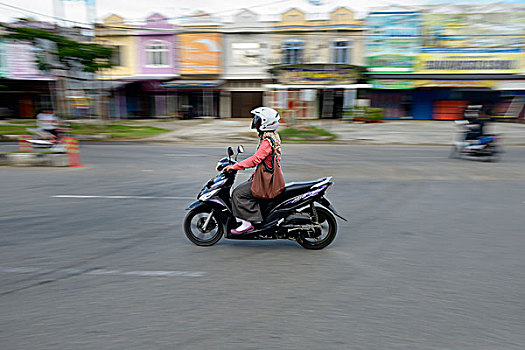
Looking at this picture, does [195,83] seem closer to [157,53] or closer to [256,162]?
[157,53]

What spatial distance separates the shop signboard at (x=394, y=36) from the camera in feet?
99.2

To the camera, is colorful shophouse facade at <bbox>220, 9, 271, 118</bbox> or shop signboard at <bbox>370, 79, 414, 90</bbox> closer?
shop signboard at <bbox>370, 79, 414, 90</bbox>

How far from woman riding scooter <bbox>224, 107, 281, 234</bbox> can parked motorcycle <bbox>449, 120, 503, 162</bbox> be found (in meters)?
10.2

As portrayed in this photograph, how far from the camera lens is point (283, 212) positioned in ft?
16.4

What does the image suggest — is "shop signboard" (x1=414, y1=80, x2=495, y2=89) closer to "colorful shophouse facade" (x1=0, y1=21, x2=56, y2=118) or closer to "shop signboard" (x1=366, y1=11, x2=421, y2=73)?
"shop signboard" (x1=366, y1=11, x2=421, y2=73)

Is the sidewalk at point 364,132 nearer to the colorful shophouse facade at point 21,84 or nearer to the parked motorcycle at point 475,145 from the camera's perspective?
the parked motorcycle at point 475,145

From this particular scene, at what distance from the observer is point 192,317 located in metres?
3.39

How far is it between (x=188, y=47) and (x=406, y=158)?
76.1 feet

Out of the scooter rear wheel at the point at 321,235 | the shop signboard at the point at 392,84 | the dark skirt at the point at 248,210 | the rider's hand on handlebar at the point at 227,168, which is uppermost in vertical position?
the shop signboard at the point at 392,84

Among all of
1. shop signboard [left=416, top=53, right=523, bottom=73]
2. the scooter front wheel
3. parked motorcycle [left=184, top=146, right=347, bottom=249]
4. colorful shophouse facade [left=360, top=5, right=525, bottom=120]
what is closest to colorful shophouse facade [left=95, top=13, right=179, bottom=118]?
colorful shophouse facade [left=360, top=5, right=525, bottom=120]

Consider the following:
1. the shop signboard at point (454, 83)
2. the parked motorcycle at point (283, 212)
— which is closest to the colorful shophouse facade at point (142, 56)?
the shop signboard at point (454, 83)

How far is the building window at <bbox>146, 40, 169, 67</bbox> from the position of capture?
108ft

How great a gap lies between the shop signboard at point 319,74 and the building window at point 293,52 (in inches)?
103

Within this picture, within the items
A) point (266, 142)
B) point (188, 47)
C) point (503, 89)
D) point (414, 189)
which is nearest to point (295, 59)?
point (188, 47)
